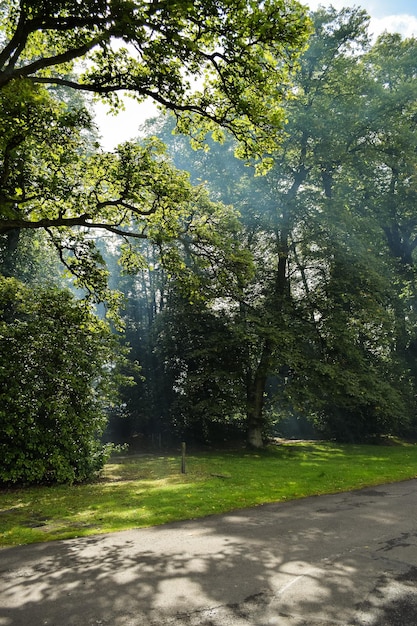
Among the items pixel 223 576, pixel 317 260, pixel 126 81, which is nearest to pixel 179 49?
pixel 126 81

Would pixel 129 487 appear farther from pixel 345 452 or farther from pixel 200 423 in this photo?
pixel 345 452

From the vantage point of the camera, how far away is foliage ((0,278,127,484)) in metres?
12.8

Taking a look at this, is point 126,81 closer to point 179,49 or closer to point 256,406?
point 179,49

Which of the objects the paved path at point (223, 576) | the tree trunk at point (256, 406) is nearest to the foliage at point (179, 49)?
the paved path at point (223, 576)

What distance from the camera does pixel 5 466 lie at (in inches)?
496

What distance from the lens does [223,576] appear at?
17.8 feet

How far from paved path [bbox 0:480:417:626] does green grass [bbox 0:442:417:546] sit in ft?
3.26

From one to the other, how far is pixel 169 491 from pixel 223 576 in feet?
21.3

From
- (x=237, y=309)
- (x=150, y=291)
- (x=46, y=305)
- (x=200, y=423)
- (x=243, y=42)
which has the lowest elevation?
(x=200, y=423)

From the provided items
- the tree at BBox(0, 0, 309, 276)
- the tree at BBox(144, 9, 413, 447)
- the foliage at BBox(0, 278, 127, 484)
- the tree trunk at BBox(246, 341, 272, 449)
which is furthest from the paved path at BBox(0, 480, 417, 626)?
the tree trunk at BBox(246, 341, 272, 449)

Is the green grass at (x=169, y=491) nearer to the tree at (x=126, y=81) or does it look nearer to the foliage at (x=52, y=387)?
the foliage at (x=52, y=387)

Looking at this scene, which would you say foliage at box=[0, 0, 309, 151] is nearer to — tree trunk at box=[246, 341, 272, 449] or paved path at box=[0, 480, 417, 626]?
paved path at box=[0, 480, 417, 626]

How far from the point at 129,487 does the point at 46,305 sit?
260 inches

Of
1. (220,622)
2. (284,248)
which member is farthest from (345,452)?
(220,622)
